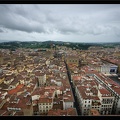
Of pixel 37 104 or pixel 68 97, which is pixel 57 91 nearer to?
pixel 68 97

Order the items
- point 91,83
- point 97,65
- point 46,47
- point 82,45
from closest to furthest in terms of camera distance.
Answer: point 91,83
point 97,65
point 46,47
point 82,45

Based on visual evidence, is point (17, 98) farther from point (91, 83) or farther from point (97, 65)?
point (97, 65)

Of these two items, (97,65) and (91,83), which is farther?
(97,65)

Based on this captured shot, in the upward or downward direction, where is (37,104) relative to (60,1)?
downward

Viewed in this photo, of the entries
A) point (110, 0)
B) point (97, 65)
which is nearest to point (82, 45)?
point (97, 65)

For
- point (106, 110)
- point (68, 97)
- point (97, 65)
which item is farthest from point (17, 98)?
point (97, 65)

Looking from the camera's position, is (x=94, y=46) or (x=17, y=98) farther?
(x=94, y=46)
